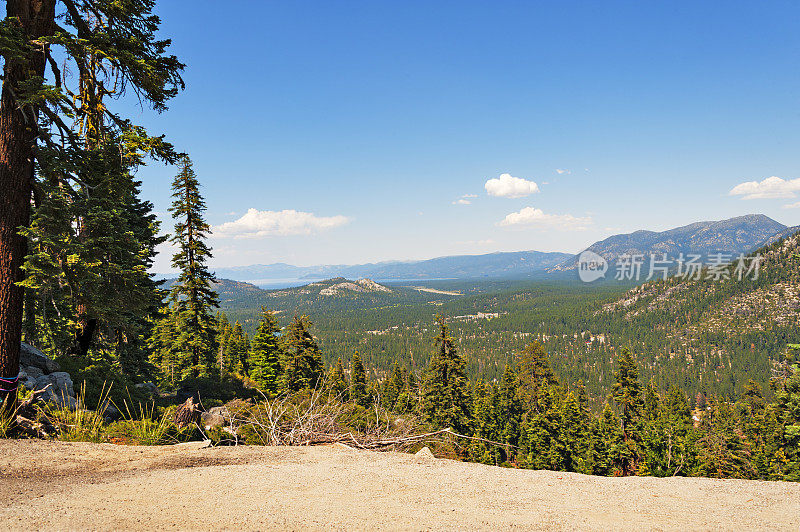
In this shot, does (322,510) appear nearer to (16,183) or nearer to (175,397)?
(16,183)

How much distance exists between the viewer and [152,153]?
8414 millimetres

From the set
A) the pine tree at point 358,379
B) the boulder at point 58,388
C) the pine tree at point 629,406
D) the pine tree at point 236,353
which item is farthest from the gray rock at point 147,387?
the pine tree at point 629,406

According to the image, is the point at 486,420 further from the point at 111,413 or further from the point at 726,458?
the point at 111,413

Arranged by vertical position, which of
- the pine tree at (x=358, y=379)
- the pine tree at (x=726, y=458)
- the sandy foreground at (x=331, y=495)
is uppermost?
the sandy foreground at (x=331, y=495)

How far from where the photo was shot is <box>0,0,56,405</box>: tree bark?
6797 mm

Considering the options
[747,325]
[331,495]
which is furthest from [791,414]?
Answer: [747,325]

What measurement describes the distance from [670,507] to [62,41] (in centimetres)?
1228

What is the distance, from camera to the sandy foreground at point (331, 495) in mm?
3750

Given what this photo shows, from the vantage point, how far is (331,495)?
4.47 meters

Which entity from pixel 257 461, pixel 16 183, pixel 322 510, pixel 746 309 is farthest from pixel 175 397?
pixel 746 309

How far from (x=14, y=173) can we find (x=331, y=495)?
8685mm

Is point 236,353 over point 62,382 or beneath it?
beneath

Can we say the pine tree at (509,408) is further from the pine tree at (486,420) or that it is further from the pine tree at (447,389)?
the pine tree at (447,389)

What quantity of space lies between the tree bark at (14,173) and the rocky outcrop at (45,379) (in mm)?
1348
